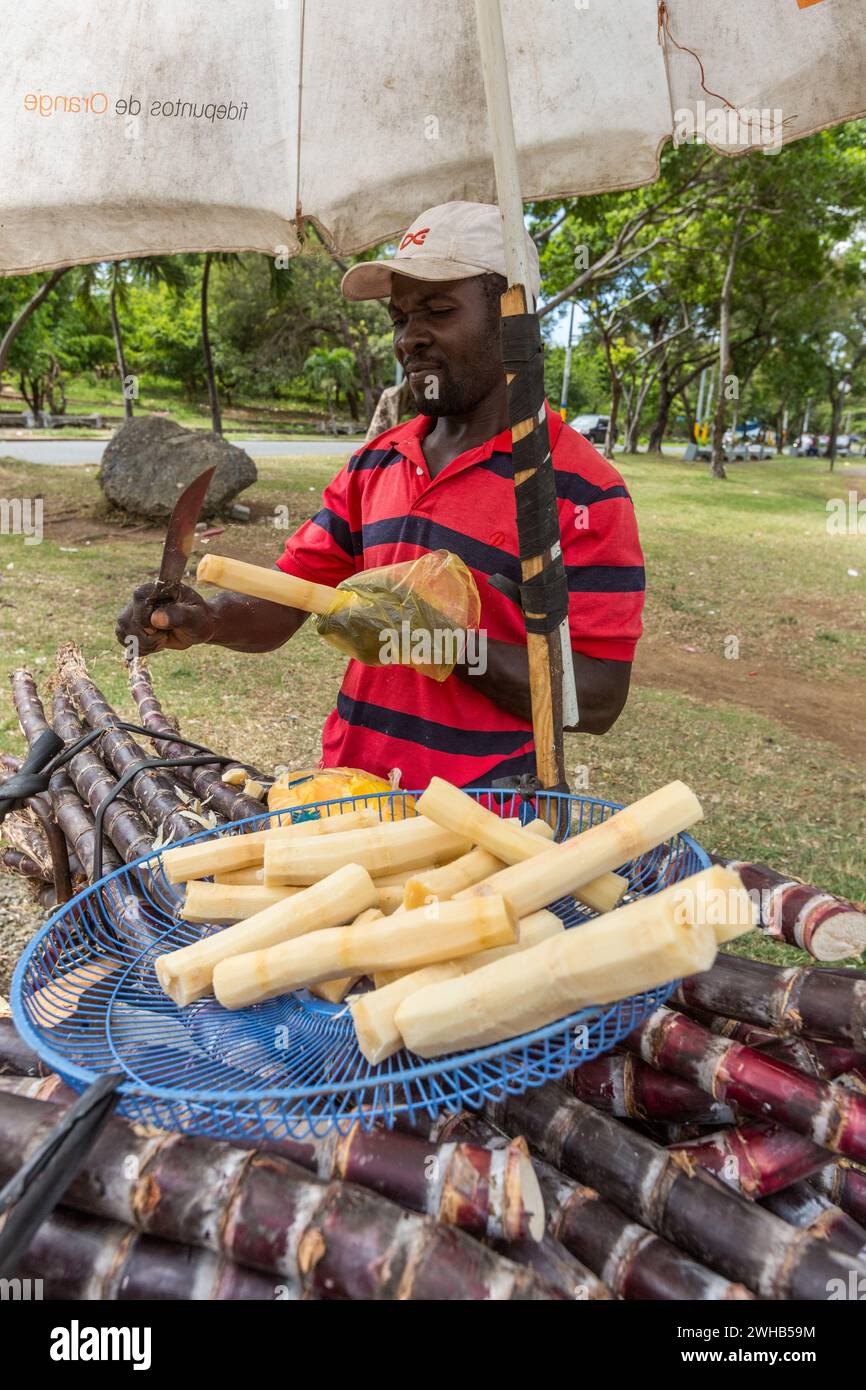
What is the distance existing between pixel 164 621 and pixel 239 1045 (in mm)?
1179

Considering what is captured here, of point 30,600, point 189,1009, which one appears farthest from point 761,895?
point 30,600

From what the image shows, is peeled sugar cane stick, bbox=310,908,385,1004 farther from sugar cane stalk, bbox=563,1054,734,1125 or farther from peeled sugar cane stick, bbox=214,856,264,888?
sugar cane stalk, bbox=563,1054,734,1125

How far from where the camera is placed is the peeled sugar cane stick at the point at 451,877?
4.76 ft

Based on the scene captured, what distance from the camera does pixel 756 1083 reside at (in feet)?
4.84

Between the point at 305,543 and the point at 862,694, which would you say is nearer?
the point at 305,543

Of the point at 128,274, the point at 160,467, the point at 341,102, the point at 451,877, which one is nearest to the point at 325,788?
the point at 451,877

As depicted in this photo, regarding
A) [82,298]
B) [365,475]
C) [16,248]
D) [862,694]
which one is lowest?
[862,694]

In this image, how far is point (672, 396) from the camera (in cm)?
3703

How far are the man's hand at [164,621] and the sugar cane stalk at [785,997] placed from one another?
1448mm

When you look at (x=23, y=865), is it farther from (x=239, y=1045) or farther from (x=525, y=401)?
(x=525, y=401)

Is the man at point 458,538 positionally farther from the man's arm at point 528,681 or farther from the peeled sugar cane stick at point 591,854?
the peeled sugar cane stick at point 591,854

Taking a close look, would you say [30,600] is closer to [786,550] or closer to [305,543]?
[305,543]

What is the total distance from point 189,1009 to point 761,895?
1143 mm

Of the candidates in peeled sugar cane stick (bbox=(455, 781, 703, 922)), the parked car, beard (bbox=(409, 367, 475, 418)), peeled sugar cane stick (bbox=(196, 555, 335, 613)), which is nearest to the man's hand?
peeled sugar cane stick (bbox=(196, 555, 335, 613))
